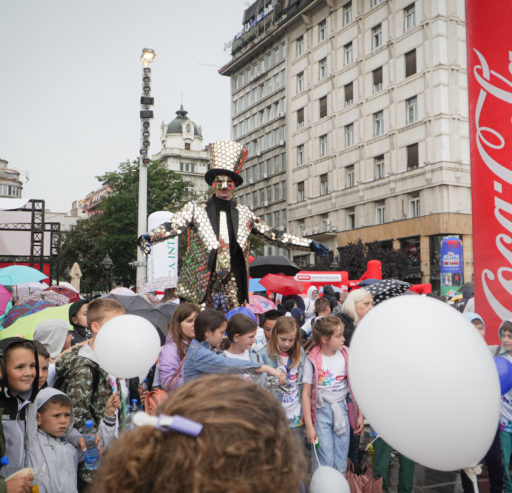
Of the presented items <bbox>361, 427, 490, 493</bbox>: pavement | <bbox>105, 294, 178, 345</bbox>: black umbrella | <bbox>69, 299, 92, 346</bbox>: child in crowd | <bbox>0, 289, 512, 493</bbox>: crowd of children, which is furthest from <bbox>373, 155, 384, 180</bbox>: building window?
<bbox>69, 299, 92, 346</bbox>: child in crowd

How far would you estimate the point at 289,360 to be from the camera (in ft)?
15.6

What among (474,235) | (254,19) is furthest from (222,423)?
(254,19)

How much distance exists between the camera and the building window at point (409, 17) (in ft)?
113

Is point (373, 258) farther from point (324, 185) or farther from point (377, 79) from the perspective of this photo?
point (377, 79)

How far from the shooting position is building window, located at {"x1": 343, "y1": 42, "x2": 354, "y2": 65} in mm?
39375

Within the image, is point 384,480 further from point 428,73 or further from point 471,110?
point 428,73

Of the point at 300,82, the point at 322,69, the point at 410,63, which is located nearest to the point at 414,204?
the point at 410,63

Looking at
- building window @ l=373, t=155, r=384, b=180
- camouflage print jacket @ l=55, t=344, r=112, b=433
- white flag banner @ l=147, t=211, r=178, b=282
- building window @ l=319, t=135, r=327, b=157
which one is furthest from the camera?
building window @ l=319, t=135, r=327, b=157

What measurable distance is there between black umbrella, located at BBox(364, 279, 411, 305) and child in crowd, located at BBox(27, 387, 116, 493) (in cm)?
450

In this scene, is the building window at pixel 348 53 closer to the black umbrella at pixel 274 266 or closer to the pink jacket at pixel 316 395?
the black umbrella at pixel 274 266

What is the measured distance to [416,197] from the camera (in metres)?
34.5

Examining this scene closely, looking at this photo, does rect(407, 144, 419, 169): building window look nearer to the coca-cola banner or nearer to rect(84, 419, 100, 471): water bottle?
the coca-cola banner

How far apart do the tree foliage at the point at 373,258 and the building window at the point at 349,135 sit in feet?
24.5

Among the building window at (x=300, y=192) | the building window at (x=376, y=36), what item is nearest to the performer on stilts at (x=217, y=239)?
the building window at (x=376, y=36)
